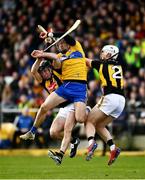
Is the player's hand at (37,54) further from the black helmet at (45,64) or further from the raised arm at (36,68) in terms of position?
the black helmet at (45,64)

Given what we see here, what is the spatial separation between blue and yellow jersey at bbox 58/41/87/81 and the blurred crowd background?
8.12 m

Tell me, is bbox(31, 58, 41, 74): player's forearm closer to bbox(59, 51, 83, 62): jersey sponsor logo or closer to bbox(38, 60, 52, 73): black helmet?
bbox(38, 60, 52, 73): black helmet

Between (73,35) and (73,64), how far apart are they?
12.6m

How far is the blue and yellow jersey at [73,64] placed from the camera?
15.3 metres

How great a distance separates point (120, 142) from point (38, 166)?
20.5 ft

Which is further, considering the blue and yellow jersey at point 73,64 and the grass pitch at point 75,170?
the blue and yellow jersey at point 73,64

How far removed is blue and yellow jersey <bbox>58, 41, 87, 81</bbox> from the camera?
15.3m

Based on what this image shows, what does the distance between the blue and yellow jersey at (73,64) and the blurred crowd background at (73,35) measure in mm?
8115

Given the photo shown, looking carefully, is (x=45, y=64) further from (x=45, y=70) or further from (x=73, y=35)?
(x=73, y=35)

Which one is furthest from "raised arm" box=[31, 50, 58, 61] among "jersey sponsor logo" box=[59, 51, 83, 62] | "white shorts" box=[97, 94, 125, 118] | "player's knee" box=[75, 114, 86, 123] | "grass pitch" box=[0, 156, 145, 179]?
"grass pitch" box=[0, 156, 145, 179]

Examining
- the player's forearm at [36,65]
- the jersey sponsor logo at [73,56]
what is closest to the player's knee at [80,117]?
the jersey sponsor logo at [73,56]

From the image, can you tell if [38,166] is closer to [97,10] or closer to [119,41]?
[119,41]

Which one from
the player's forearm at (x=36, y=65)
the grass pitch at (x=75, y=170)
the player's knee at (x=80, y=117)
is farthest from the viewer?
the player's forearm at (x=36, y=65)

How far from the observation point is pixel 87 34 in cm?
2797
